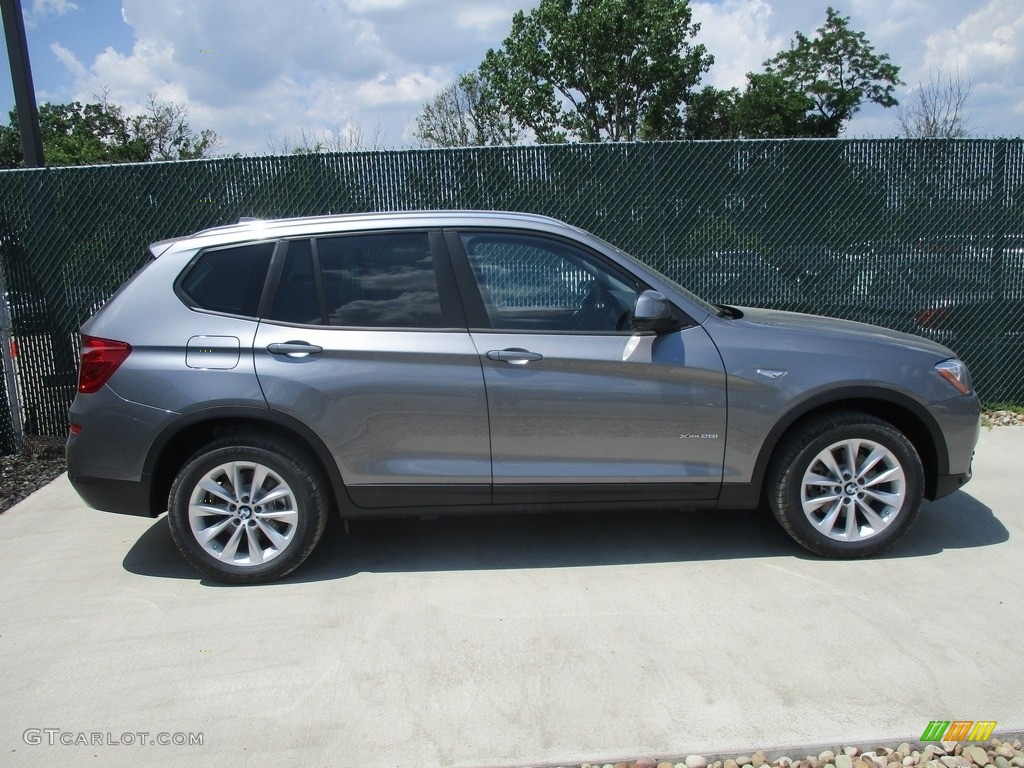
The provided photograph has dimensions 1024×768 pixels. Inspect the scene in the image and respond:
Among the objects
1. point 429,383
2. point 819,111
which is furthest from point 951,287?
point 819,111

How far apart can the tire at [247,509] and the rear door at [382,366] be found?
22 cm

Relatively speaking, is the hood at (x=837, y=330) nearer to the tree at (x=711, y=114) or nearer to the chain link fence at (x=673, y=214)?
the chain link fence at (x=673, y=214)

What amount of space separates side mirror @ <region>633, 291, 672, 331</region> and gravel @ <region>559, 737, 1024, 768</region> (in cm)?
198

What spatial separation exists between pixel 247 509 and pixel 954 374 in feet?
12.2

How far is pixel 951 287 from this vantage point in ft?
23.8

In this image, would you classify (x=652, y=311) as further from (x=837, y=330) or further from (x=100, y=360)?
(x=100, y=360)

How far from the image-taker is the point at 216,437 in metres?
4.21

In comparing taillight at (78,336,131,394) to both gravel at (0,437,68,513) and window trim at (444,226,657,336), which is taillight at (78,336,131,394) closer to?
window trim at (444,226,657,336)

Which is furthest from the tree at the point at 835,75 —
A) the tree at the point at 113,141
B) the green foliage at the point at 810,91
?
the tree at the point at 113,141

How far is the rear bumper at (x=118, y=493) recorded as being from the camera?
414 cm

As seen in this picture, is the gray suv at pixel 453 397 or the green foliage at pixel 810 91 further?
the green foliage at pixel 810 91

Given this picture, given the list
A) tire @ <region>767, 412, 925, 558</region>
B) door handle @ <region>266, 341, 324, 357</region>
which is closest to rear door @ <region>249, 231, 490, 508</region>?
door handle @ <region>266, 341, 324, 357</region>

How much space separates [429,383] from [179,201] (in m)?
4.07

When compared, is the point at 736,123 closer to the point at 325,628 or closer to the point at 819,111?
the point at 819,111
